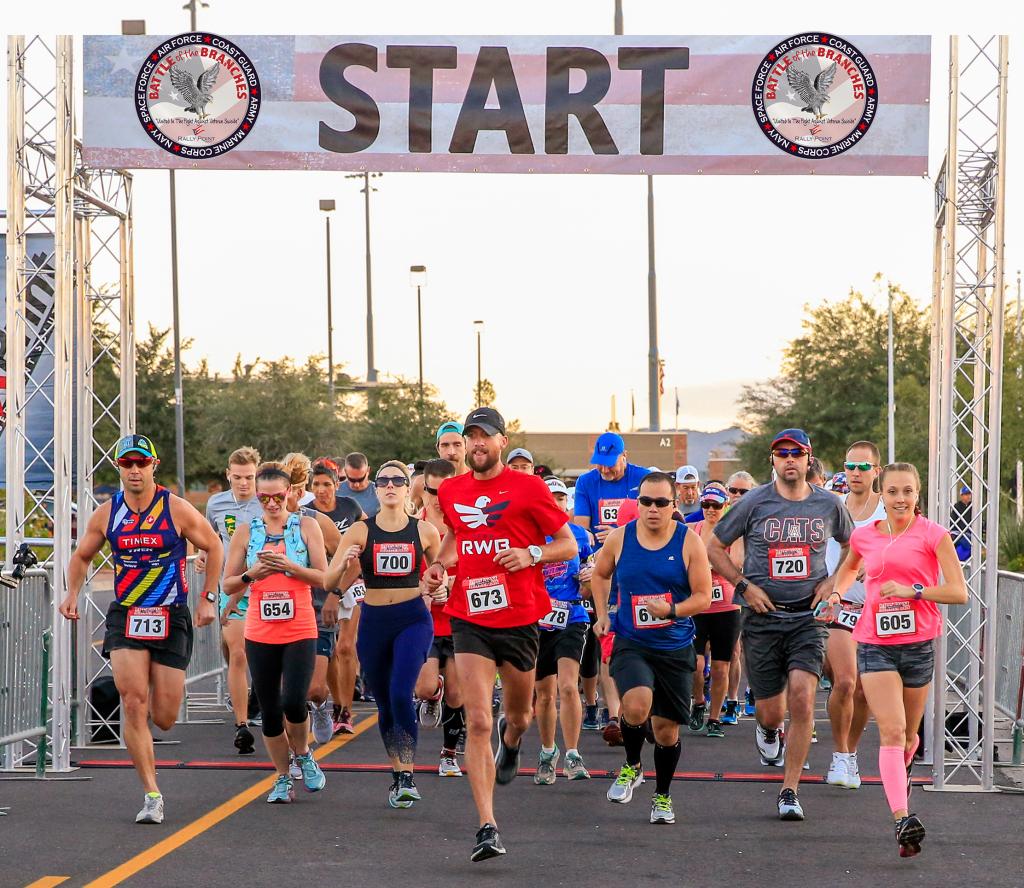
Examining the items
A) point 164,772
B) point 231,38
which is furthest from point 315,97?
point 164,772

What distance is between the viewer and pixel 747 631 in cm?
926

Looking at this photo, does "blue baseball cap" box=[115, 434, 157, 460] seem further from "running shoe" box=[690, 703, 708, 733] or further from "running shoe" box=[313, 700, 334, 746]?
"running shoe" box=[690, 703, 708, 733]

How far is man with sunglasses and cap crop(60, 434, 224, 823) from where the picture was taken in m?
8.64

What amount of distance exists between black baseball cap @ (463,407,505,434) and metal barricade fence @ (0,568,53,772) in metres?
3.74

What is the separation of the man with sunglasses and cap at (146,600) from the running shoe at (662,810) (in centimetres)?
265

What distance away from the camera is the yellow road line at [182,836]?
7215mm

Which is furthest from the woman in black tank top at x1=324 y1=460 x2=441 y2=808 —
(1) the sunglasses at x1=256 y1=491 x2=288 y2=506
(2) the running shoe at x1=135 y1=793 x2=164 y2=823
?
(2) the running shoe at x1=135 y1=793 x2=164 y2=823

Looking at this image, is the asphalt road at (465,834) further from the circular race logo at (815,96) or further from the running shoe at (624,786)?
the circular race logo at (815,96)

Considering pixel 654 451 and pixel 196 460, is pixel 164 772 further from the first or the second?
pixel 654 451

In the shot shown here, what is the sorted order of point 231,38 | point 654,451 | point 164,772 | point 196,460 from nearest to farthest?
point 164,772 → point 231,38 → point 196,460 → point 654,451

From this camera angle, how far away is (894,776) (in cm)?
784

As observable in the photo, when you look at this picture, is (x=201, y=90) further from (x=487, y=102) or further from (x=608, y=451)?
(x=608, y=451)

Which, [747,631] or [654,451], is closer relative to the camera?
[747,631]

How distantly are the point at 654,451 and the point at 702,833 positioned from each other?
51740 millimetres
